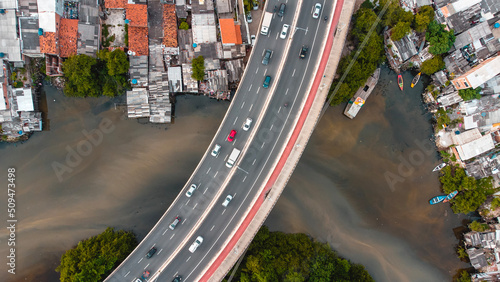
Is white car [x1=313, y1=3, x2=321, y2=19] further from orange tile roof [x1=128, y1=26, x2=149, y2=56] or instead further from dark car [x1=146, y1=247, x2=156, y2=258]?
dark car [x1=146, y1=247, x2=156, y2=258]

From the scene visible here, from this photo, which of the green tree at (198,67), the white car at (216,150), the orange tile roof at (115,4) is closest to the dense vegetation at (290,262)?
the white car at (216,150)

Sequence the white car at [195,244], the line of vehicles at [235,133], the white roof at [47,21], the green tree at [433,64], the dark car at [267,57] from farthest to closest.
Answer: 1. the green tree at [433,64]
2. the white roof at [47,21]
3. the dark car at [267,57]
4. the line of vehicles at [235,133]
5. the white car at [195,244]

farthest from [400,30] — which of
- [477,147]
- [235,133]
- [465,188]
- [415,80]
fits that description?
[235,133]

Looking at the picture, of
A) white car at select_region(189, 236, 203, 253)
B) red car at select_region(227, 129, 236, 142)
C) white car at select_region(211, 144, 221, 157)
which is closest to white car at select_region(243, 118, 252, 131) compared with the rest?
red car at select_region(227, 129, 236, 142)

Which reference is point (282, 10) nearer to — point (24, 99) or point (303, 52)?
point (303, 52)

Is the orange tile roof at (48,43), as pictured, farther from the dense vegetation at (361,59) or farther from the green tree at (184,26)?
the dense vegetation at (361,59)

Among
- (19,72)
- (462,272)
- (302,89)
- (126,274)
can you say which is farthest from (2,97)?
(462,272)
